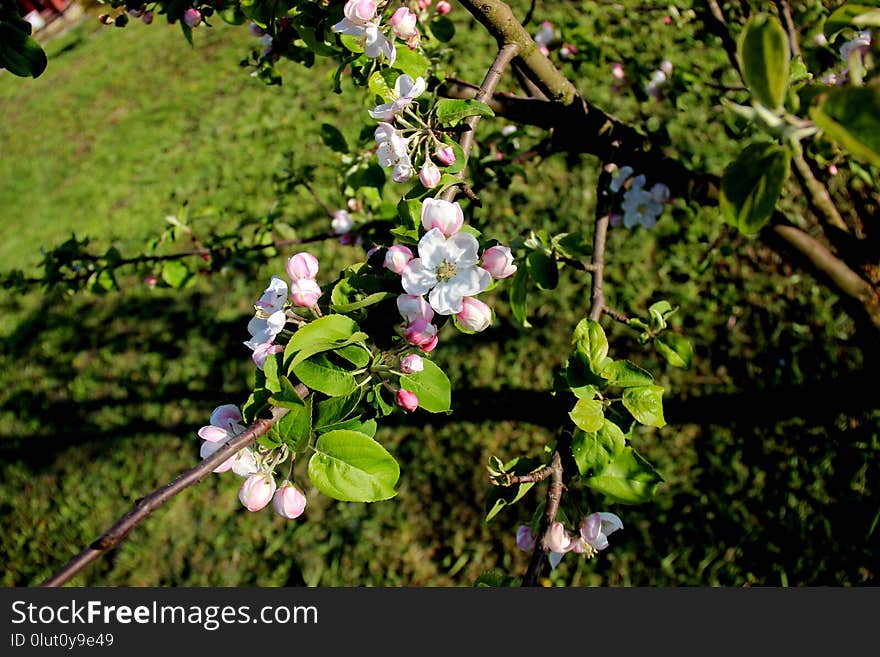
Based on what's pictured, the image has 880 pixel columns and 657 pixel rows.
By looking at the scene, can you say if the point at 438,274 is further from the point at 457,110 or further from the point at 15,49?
the point at 15,49

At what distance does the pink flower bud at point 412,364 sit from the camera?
3.17 feet

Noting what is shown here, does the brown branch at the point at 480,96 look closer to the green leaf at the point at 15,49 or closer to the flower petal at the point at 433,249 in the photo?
the flower petal at the point at 433,249

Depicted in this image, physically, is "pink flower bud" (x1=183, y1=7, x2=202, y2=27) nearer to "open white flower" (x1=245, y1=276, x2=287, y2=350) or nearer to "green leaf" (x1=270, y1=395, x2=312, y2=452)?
"open white flower" (x1=245, y1=276, x2=287, y2=350)

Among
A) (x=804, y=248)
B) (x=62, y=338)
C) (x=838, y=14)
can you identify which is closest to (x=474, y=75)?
(x=804, y=248)

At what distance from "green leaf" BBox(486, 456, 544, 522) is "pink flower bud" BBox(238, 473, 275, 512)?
1.19 feet

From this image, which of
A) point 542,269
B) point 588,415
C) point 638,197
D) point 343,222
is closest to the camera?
point 588,415

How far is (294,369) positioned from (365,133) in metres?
1.03

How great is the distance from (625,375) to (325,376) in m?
0.54

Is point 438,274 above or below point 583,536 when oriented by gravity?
above

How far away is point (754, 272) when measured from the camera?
10.9ft

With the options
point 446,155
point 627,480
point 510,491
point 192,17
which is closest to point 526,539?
point 510,491

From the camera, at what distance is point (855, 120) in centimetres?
59

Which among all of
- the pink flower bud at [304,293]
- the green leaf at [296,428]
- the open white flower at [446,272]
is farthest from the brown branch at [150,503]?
the open white flower at [446,272]

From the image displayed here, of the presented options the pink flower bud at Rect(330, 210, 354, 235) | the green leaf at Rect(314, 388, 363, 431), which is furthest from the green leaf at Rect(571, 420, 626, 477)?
the pink flower bud at Rect(330, 210, 354, 235)
